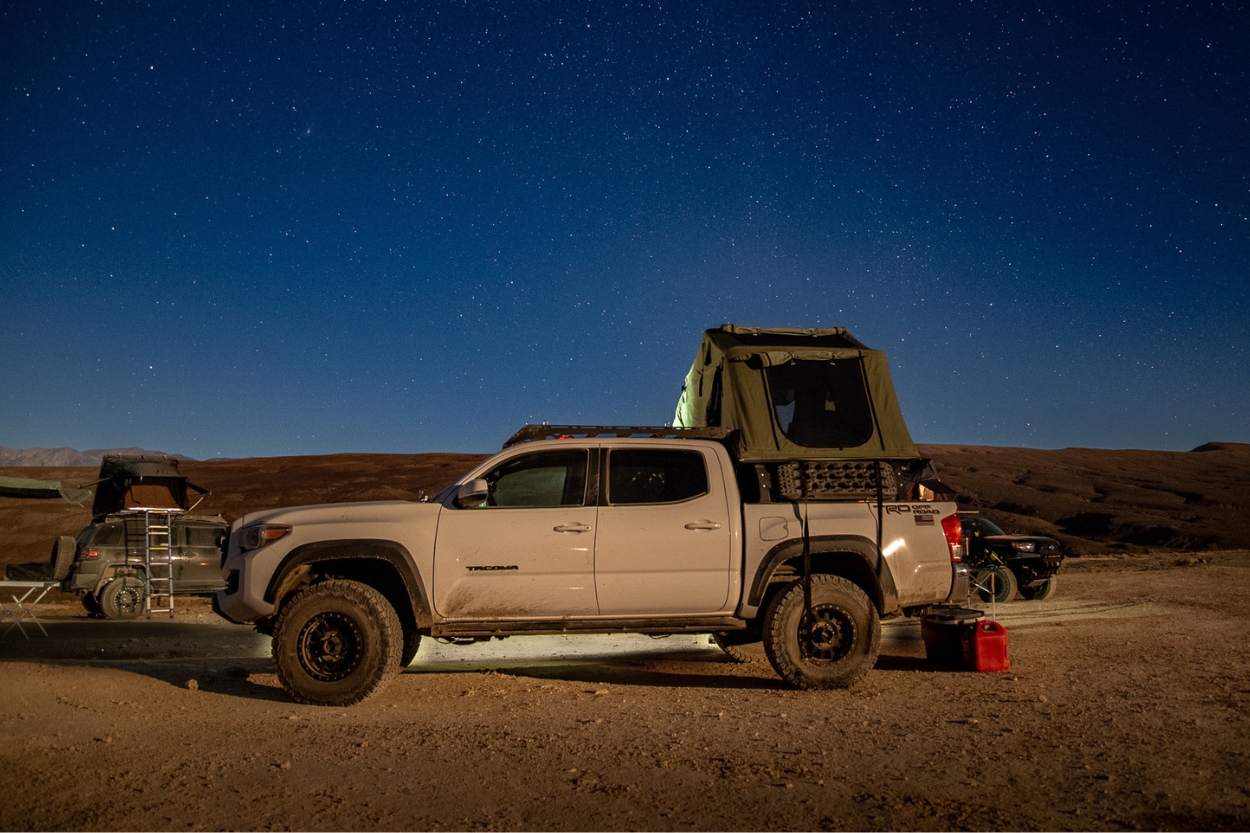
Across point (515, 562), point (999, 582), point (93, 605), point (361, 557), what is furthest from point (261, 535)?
point (999, 582)

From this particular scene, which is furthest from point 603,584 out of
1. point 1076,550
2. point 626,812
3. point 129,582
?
point 1076,550

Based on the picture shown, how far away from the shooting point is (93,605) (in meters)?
14.3

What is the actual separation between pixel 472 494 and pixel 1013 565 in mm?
11648

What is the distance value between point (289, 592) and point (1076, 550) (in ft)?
85.6

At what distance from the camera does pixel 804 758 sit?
185 inches

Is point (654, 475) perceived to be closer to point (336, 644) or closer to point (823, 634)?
point (823, 634)

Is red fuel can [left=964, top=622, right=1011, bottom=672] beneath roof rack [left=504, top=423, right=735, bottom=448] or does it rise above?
beneath

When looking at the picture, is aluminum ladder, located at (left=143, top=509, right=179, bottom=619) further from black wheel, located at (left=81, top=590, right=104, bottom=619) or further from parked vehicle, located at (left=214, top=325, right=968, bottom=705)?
parked vehicle, located at (left=214, top=325, right=968, bottom=705)

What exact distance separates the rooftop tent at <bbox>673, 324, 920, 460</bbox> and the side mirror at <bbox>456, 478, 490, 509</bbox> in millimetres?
2124

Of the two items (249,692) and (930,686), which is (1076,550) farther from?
(249,692)

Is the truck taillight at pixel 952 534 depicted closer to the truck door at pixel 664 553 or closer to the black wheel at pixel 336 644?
the truck door at pixel 664 553

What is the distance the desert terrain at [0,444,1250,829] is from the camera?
3854mm

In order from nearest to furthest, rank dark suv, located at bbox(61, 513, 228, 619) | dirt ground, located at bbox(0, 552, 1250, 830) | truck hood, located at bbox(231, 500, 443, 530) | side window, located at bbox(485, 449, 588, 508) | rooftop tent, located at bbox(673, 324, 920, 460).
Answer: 1. dirt ground, located at bbox(0, 552, 1250, 830)
2. truck hood, located at bbox(231, 500, 443, 530)
3. side window, located at bbox(485, 449, 588, 508)
4. rooftop tent, located at bbox(673, 324, 920, 460)
5. dark suv, located at bbox(61, 513, 228, 619)

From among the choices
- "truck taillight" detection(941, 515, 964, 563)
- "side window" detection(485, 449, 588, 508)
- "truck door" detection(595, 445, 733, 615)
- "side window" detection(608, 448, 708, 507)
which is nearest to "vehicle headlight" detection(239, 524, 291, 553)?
"side window" detection(485, 449, 588, 508)
